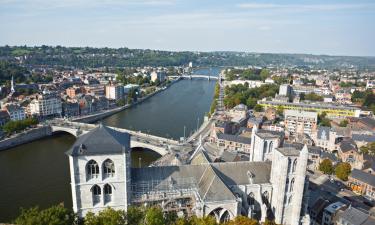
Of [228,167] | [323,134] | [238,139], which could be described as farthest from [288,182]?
[323,134]

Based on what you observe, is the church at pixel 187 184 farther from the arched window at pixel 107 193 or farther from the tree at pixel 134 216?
the tree at pixel 134 216

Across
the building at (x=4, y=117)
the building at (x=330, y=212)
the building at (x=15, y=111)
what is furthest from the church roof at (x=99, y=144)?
the building at (x=15, y=111)

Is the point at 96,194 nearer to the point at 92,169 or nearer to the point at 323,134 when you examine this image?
the point at 92,169

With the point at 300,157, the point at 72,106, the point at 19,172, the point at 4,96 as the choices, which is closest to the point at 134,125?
the point at 72,106

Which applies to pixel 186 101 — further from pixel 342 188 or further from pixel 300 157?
pixel 300 157

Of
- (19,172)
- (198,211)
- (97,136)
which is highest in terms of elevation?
(97,136)
